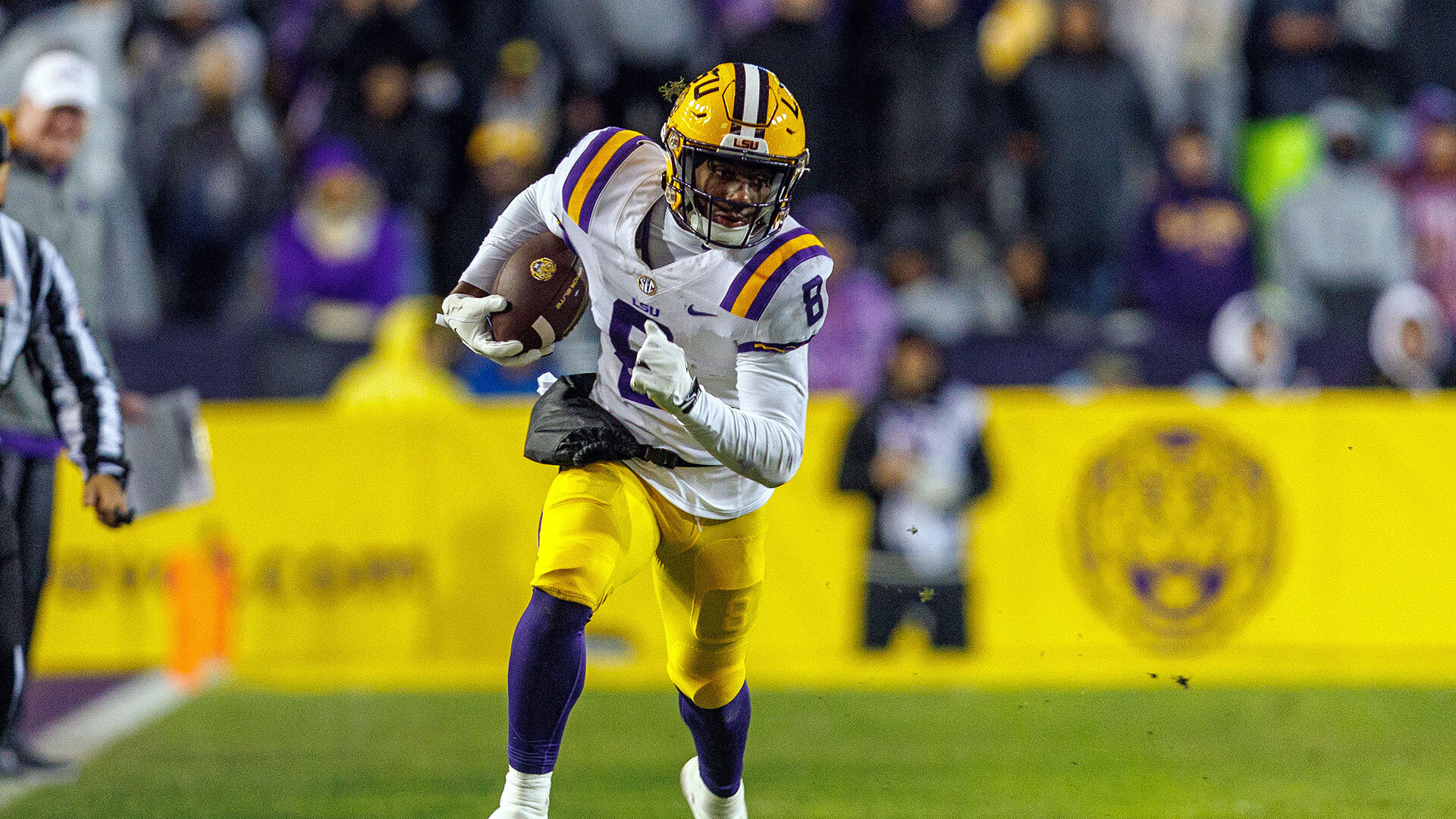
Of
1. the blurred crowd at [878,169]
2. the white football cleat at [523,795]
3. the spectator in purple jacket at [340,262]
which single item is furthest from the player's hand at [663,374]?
the spectator in purple jacket at [340,262]

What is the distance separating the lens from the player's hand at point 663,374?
3.53m

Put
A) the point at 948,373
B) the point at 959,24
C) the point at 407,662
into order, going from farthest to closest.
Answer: the point at 959,24 < the point at 948,373 < the point at 407,662

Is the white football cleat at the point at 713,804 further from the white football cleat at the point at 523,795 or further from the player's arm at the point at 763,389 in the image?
the player's arm at the point at 763,389

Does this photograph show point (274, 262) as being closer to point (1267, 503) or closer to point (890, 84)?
point (890, 84)

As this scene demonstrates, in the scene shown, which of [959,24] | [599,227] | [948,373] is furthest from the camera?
[959,24]

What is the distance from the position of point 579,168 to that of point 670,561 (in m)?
1.00

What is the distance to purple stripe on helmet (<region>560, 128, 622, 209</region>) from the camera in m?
4.21

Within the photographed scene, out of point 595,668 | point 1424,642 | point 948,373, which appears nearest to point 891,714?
point 595,668

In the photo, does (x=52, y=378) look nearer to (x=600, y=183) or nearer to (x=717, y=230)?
(x=600, y=183)

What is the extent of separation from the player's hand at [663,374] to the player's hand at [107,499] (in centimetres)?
198

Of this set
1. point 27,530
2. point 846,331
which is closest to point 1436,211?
point 846,331

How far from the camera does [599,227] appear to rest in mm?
4152

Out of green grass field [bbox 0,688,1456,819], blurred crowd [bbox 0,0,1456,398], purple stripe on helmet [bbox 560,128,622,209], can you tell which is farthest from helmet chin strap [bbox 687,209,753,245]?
blurred crowd [bbox 0,0,1456,398]

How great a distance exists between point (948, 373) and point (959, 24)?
2.43 meters
